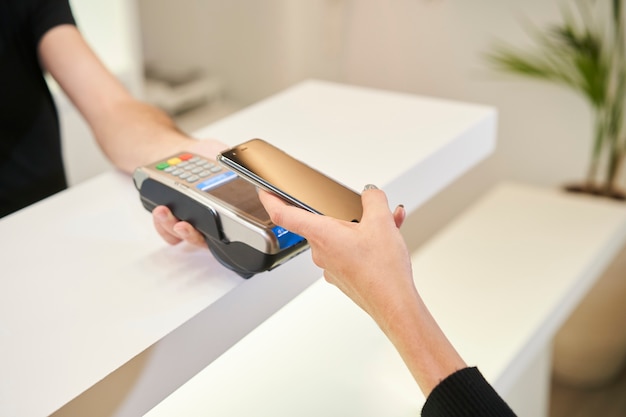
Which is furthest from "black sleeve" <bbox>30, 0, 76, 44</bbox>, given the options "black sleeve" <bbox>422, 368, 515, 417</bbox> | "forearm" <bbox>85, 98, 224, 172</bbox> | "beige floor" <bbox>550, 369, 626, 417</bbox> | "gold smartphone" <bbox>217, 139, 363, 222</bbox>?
"beige floor" <bbox>550, 369, 626, 417</bbox>

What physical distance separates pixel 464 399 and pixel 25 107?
31.6 inches

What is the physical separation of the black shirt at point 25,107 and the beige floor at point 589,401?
1.31 m

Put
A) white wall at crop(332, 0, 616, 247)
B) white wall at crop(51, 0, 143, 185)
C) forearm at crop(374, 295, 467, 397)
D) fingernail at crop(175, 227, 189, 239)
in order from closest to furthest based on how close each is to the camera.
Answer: forearm at crop(374, 295, 467, 397)
fingernail at crop(175, 227, 189, 239)
white wall at crop(51, 0, 143, 185)
white wall at crop(332, 0, 616, 247)

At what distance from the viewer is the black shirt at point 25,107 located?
1046mm

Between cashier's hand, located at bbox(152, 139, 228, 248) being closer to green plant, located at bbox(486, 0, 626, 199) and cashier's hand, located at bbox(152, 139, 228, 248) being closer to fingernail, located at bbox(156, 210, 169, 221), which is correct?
fingernail, located at bbox(156, 210, 169, 221)

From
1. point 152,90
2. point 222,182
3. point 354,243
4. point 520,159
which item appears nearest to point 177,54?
point 152,90

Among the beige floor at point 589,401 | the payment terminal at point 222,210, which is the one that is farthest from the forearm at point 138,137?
the beige floor at point 589,401

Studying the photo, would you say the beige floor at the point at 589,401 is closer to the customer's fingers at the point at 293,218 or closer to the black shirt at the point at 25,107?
the black shirt at the point at 25,107

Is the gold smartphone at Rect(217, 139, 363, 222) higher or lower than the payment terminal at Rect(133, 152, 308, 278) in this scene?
higher

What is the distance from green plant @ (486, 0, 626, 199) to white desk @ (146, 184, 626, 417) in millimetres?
200

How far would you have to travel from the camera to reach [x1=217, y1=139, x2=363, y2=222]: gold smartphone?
1.96 feet

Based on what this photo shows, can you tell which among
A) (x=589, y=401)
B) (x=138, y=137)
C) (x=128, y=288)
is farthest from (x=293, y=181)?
(x=589, y=401)

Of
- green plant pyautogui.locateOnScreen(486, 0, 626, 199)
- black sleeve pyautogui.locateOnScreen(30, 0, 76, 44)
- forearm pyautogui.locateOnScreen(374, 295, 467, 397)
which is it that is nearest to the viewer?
forearm pyautogui.locateOnScreen(374, 295, 467, 397)

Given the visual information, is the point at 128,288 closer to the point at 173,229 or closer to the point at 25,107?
the point at 173,229
